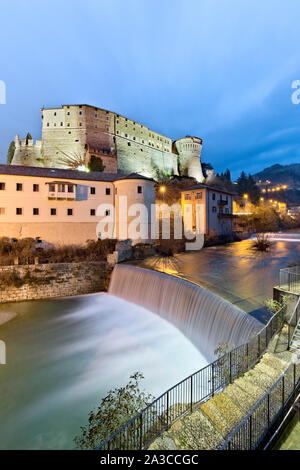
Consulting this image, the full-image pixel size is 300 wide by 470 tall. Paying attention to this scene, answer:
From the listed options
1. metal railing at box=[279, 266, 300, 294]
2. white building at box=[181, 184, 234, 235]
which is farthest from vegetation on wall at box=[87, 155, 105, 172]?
metal railing at box=[279, 266, 300, 294]

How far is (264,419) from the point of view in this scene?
13.0 feet

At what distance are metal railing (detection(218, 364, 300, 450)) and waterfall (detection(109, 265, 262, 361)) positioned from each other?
8.31 ft

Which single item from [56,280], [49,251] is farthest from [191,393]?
[49,251]

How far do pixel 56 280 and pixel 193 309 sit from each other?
14.6 metres

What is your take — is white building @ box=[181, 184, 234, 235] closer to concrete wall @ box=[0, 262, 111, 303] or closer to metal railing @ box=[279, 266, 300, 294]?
concrete wall @ box=[0, 262, 111, 303]

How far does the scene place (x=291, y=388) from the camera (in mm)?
4543

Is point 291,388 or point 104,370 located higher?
point 291,388

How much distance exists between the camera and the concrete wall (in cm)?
1830

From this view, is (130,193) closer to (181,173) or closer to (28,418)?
(28,418)

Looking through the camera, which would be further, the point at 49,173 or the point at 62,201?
the point at 49,173

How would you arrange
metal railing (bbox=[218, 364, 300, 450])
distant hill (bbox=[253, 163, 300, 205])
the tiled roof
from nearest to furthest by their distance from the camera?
metal railing (bbox=[218, 364, 300, 450])
the tiled roof
distant hill (bbox=[253, 163, 300, 205])

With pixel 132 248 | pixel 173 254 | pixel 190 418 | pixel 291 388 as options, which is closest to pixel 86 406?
pixel 190 418

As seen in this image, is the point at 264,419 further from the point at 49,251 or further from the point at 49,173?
the point at 49,173
